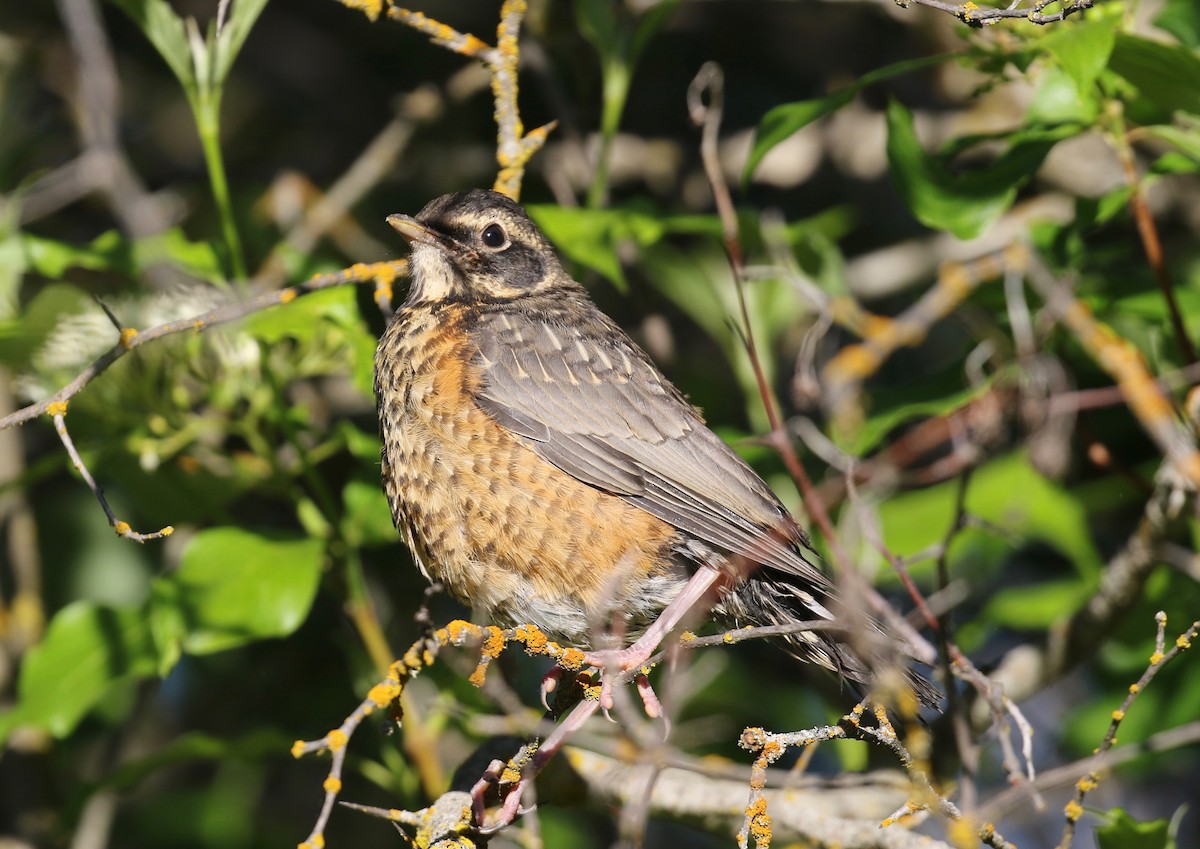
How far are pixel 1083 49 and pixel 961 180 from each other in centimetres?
62

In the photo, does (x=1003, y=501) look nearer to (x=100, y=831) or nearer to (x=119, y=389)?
(x=119, y=389)

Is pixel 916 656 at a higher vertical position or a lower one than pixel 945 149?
lower

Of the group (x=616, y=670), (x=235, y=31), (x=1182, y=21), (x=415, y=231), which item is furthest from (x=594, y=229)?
(x=1182, y=21)

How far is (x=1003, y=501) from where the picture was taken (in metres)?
4.85

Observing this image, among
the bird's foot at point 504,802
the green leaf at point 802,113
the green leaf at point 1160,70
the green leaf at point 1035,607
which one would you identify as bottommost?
the green leaf at point 1035,607

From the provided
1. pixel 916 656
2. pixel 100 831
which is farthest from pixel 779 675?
pixel 100 831

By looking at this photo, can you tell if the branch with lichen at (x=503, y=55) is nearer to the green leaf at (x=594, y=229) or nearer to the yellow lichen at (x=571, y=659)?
the green leaf at (x=594, y=229)

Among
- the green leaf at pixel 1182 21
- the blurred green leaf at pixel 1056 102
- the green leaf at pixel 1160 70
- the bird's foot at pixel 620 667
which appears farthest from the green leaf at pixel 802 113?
the bird's foot at pixel 620 667

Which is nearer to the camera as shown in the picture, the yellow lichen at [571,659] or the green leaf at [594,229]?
the yellow lichen at [571,659]

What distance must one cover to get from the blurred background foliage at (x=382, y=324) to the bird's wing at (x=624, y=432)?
18 centimetres

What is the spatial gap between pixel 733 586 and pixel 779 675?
5.79 feet

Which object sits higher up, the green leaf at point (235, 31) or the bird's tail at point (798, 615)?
the green leaf at point (235, 31)

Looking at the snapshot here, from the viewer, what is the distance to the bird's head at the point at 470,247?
4.17m

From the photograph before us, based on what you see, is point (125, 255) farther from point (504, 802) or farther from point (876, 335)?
point (876, 335)
